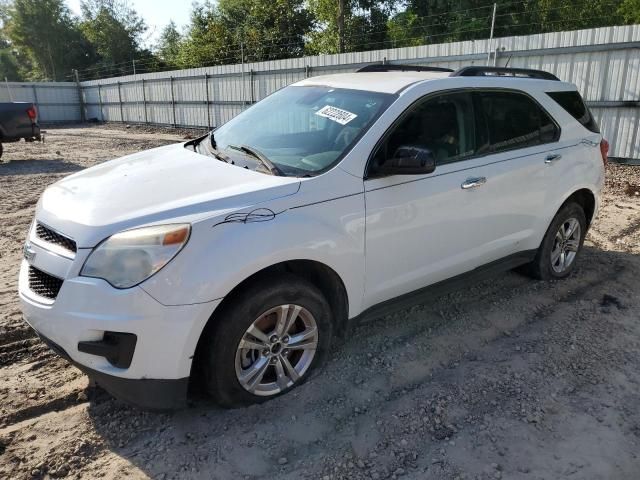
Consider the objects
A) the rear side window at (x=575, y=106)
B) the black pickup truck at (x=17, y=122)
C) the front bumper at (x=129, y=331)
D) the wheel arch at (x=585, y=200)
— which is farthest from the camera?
the black pickup truck at (x=17, y=122)

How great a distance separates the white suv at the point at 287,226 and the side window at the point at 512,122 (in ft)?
0.05

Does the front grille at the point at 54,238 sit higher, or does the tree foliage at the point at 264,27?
the tree foliage at the point at 264,27

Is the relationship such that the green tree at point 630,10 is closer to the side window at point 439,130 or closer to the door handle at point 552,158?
the door handle at point 552,158

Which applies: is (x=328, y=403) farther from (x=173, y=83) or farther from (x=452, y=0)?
(x=452, y=0)

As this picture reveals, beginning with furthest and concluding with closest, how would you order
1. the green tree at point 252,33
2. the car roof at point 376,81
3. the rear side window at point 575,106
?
1. the green tree at point 252,33
2. the rear side window at point 575,106
3. the car roof at point 376,81

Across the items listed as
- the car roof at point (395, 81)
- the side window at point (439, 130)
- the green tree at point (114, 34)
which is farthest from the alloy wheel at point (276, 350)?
the green tree at point (114, 34)

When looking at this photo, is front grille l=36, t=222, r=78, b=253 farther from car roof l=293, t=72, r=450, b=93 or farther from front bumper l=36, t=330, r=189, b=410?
car roof l=293, t=72, r=450, b=93

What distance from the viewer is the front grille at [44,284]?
2605 mm

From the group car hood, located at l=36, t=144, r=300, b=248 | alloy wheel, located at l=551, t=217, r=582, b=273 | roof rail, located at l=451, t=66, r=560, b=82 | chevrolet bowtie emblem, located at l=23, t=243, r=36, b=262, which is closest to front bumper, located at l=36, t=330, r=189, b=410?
chevrolet bowtie emblem, located at l=23, t=243, r=36, b=262

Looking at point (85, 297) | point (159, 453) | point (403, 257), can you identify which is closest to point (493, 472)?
point (403, 257)

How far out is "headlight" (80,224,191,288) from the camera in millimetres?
2430

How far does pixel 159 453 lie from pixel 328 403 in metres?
0.97

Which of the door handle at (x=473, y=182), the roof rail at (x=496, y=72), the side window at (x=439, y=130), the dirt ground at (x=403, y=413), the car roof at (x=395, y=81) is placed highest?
the roof rail at (x=496, y=72)

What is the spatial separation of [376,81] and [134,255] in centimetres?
222
